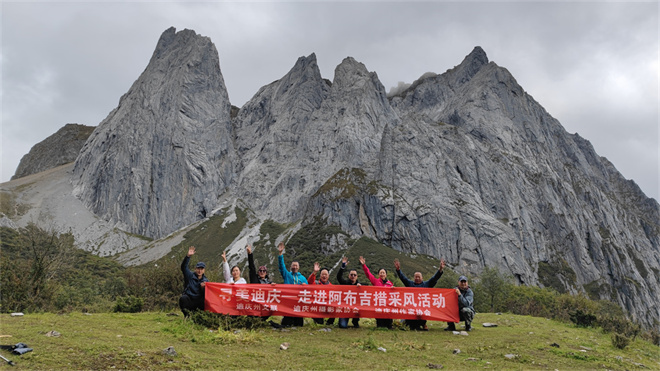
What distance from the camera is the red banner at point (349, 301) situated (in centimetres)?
1386

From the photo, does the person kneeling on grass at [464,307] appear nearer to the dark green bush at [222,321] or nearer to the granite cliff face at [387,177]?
the dark green bush at [222,321]

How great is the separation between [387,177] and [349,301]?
438 ft

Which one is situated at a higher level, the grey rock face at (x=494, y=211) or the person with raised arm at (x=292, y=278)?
the grey rock face at (x=494, y=211)

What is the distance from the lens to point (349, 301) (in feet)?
47.4

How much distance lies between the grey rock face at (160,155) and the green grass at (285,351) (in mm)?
162220

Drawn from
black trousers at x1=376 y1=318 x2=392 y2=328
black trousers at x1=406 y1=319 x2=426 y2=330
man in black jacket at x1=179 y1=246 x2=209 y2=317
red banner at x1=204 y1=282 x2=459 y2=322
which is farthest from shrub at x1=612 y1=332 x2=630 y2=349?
man in black jacket at x1=179 y1=246 x2=209 y2=317

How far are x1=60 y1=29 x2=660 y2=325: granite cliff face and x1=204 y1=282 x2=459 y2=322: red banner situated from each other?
116158 mm

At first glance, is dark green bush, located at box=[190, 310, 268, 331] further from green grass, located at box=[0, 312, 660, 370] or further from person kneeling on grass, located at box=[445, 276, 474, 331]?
person kneeling on grass, located at box=[445, 276, 474, 331]

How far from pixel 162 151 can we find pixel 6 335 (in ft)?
582

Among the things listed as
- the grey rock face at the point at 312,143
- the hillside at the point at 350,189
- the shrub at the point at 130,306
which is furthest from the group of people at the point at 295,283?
the grey rock face at the point at 312,143

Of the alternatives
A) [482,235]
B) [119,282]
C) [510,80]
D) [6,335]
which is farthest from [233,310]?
[510,80]

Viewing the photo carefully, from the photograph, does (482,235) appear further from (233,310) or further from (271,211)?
(233,310)

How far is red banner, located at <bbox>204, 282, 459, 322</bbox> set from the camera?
45.5ft

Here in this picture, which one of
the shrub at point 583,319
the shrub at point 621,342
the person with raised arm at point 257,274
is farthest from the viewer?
the shrub at point 583,319
